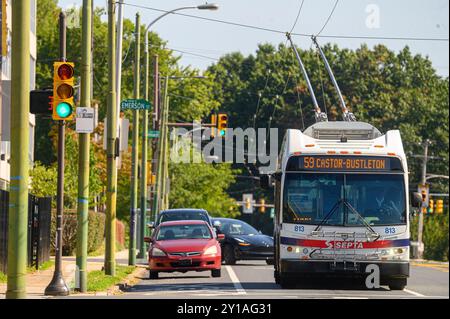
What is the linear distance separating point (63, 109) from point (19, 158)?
175 inches

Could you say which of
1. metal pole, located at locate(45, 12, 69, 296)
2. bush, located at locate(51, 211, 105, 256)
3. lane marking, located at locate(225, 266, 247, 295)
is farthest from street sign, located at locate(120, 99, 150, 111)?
bush, located at locate(51, 211, 105, 256)

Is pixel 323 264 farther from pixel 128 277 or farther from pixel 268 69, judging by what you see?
pixel 268 69

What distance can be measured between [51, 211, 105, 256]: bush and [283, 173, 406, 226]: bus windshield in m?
19.7

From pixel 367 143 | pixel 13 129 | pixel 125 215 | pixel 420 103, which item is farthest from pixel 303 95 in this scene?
pixel 13 129

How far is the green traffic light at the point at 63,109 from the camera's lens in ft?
73.1

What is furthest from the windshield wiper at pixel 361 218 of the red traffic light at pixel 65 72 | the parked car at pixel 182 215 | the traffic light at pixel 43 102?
the parked car at pixel 182 215

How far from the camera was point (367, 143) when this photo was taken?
25.2 metres

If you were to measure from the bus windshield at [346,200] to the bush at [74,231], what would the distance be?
19.7m

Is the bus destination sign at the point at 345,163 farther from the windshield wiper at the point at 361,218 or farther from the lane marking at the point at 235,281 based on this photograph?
the lane marking at the point at 235,281

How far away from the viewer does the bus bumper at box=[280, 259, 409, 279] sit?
2431 centimetres

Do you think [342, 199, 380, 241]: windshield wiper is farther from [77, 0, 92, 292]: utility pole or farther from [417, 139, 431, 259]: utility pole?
[417, 139, 431, 259]: utility pole

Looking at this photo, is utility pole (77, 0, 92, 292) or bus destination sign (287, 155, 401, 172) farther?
utility pole (77, 0, 92, 292)

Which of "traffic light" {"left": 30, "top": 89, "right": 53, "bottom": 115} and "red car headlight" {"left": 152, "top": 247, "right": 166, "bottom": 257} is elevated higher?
"traffic light" {"left": 30, "top": 89, "right": 53, "bottom": 115}

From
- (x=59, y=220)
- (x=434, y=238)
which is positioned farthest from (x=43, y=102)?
(x=434, y=238)
